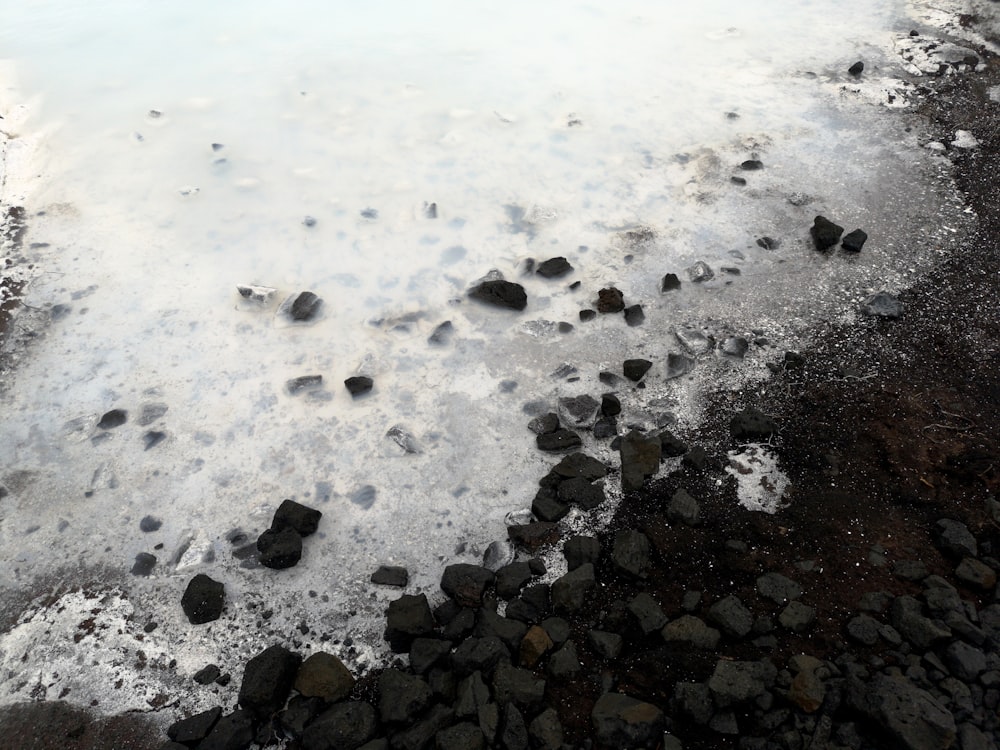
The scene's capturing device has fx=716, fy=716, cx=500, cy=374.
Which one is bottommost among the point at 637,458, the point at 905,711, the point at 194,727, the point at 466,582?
the point at 194,727

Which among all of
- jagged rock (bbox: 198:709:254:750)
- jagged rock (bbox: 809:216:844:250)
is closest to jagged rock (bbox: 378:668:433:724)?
jagged rock (bbox: 198:709:254:750)

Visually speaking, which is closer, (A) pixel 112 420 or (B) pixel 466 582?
(B) pixel 466 582

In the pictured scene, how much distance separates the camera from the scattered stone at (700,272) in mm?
4309

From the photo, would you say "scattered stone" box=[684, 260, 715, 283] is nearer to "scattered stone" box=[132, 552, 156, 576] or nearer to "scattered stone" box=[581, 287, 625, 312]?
"scattered stone" box=[581, 287, 625, 312]

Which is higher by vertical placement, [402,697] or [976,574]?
[976,574]

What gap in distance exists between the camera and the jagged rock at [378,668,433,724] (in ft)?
8.49

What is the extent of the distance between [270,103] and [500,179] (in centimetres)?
223

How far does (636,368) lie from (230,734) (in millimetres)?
2475

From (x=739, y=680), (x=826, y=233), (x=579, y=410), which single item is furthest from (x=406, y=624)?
(x=826, y=233)

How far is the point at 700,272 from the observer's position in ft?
14.2

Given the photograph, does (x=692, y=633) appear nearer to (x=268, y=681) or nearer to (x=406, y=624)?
(x=406, y=624)

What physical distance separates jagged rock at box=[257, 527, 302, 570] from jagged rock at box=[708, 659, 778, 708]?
5.82 ft

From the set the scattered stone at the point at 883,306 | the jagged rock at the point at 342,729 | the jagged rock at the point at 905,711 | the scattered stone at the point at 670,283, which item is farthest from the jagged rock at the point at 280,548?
the scattered stone at the point at 883,306

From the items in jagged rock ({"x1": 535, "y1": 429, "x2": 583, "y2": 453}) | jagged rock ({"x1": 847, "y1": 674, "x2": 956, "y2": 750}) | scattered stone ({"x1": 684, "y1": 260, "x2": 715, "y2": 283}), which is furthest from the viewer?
scattered stone ({"x1": 684, "y1": 260, "x2": 715, "y2": 283})
